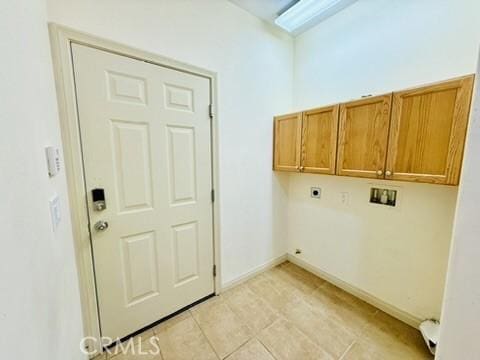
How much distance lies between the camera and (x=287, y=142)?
2.12 metres

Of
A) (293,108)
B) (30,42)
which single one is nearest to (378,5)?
(293,108)

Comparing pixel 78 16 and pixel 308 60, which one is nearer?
pixel 78 16

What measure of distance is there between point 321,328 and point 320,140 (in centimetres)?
156

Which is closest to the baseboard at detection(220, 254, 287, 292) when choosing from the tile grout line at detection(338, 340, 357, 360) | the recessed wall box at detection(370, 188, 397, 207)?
the tile grout line at detection(338, 340, 357, 360)

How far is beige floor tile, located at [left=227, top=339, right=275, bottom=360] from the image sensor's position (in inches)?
53.6

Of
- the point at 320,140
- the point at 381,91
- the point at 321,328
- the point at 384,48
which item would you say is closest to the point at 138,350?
the point at 321,328

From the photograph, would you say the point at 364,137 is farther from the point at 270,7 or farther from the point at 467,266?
the point at 270,7

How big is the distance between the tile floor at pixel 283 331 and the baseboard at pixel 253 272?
0.07 m

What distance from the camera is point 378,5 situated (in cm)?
164

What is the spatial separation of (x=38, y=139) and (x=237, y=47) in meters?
1.73

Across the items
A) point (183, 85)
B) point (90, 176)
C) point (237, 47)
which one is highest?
point (237, 47)

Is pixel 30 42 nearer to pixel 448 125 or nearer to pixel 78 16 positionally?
pixel 78 16

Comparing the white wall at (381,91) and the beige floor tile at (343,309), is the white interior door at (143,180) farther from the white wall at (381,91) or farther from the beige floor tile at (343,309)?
the white wall at (381,91)

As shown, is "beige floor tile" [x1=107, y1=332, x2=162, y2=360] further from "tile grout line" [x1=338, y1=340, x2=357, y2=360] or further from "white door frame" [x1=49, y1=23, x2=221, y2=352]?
"tile grout line" [x1=338, y1=340, x2=357, y2=360]
